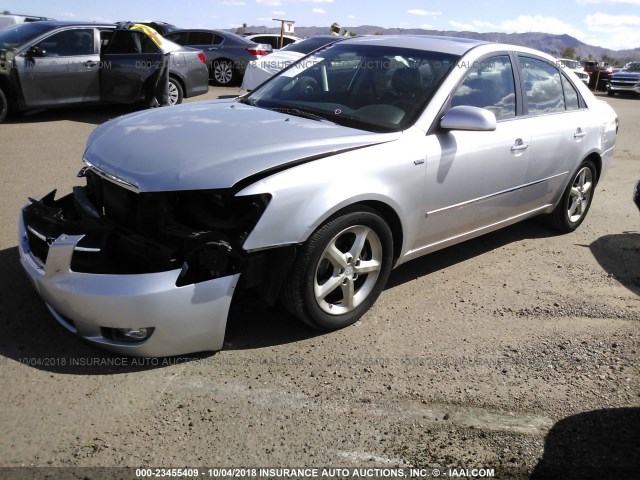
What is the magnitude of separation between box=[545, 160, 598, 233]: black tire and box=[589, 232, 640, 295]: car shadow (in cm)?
29

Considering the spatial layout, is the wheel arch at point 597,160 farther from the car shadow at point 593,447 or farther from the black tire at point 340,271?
the car shadow at point 593,447

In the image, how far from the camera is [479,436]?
2.94 metres

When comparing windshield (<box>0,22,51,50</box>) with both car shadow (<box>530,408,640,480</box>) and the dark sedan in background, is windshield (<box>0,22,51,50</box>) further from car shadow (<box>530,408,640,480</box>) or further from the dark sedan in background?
car shadow (<box>530,408,640,480</box>)

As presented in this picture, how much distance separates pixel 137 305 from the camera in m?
3.02

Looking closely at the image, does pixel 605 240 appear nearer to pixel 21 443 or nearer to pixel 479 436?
pixel 479 436

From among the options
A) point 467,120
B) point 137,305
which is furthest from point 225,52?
point 137,305

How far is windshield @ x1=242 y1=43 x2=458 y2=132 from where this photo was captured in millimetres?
4117

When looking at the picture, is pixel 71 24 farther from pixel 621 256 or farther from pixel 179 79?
pixel 621 256

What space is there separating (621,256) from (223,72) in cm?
1292

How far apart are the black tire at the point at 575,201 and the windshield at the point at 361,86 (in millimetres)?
2017

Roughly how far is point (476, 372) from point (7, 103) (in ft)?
29.2

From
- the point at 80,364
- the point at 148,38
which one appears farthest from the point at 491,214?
the point at 148,38

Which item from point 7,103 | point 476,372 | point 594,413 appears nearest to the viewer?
point 594,413

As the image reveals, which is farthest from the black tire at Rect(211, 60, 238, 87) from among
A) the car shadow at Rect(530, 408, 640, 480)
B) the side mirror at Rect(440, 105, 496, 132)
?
the car shadow at Rect(530, 408, 640, 480)
